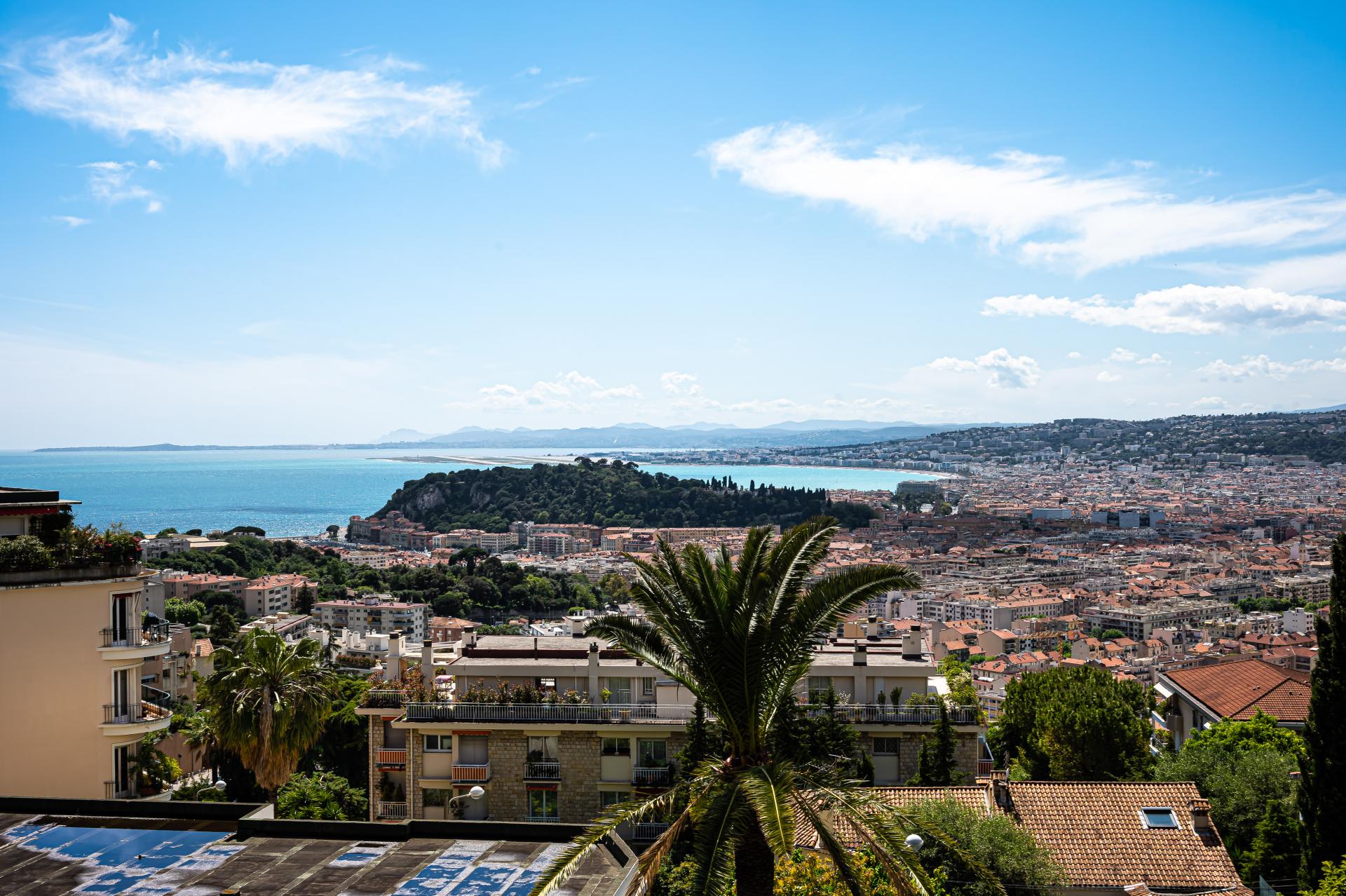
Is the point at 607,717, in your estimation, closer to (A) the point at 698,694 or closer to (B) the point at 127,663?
(B) the point at 127,663

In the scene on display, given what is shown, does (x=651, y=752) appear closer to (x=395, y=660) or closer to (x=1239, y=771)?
(x=395, y=660)

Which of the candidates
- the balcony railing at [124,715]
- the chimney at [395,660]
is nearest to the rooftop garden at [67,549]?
the balcony railing at [124,715]

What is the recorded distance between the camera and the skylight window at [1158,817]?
46.2 feet

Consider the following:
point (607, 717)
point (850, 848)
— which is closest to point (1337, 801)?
point (850, 848)

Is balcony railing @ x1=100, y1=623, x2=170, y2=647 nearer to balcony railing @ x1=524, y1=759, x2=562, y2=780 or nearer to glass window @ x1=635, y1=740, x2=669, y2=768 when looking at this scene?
balcony railing @ x1=524, y1=759, x2=562, y2=780

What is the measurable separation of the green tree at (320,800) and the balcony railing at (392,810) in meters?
0.38

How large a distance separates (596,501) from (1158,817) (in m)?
148

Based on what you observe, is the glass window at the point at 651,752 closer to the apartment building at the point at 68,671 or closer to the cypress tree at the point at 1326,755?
the apartment building at the point at 68,671

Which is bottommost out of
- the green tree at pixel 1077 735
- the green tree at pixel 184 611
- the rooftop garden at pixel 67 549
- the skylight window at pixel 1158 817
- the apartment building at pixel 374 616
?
the apartment building at pixel 374 616

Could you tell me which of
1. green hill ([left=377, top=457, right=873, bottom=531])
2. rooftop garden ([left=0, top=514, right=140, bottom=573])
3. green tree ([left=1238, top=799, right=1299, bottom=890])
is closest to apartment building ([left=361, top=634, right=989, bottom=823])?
green tree ([left=1238, top=799, right=1299, bottom=890])

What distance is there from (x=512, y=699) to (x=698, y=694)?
9071mm

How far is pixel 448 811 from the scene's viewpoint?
16.5m

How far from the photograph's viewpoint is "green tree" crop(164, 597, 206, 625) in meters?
64.2

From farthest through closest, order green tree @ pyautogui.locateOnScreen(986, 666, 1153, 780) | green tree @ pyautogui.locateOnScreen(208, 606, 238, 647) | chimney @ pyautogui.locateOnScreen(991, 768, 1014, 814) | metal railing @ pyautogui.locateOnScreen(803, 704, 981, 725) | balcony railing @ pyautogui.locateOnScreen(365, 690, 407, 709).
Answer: green tree @ pyautogui.locateOnScreen(208, 606, 238, 647)
green tree @ pyautogui.locateOnScreen(986, 666, 1153, 780)
balcony railing @ pyautogui.locateOnScreen(365, 690, 407, 709)
metal railing @ pyautogui.locateOnScreen(803, 704, 981, 725)
chimney @ pyautogui.locateOnScreen(991, 768, 1014, 814)
